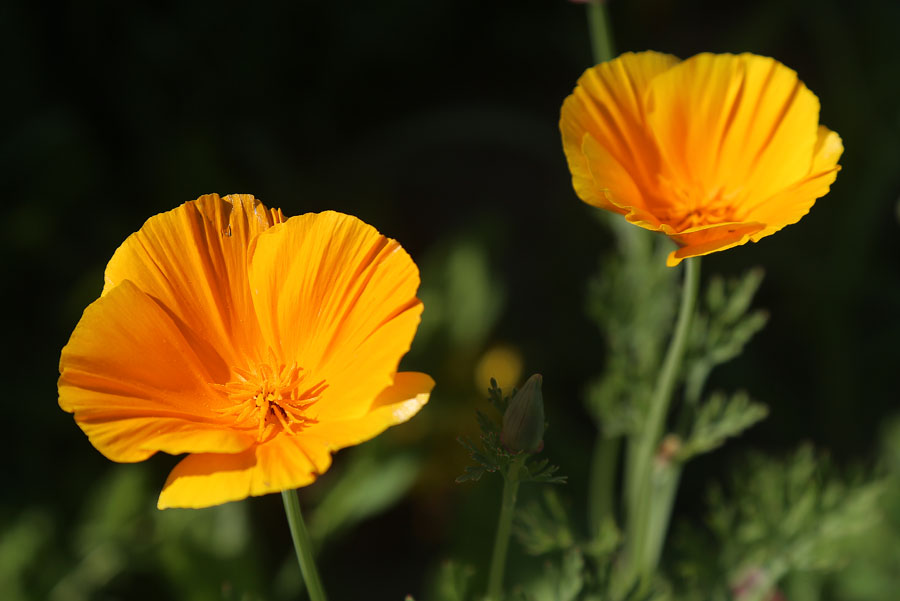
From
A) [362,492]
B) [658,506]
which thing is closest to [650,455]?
[658,506]

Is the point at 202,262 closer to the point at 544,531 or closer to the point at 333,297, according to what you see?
the point at 333,297

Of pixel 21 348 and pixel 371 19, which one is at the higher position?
pixel 371 19

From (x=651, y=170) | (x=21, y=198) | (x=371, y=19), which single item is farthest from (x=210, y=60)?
(x=651, y=170)

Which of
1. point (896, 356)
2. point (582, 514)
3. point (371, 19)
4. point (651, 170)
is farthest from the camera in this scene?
point (371, 19)

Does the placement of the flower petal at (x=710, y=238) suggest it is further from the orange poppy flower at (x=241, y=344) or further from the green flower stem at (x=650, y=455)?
the orange poppy flower at (x=241, y=344)

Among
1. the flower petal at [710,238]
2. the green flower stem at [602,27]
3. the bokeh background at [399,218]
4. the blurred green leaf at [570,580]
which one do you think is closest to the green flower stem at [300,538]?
the blurred green leaf at [570,580]

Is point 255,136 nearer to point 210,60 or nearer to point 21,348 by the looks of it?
point 210,60

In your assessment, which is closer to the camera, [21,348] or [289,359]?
[289,359]

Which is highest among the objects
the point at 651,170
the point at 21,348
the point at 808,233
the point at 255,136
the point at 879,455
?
the point at 651,170
